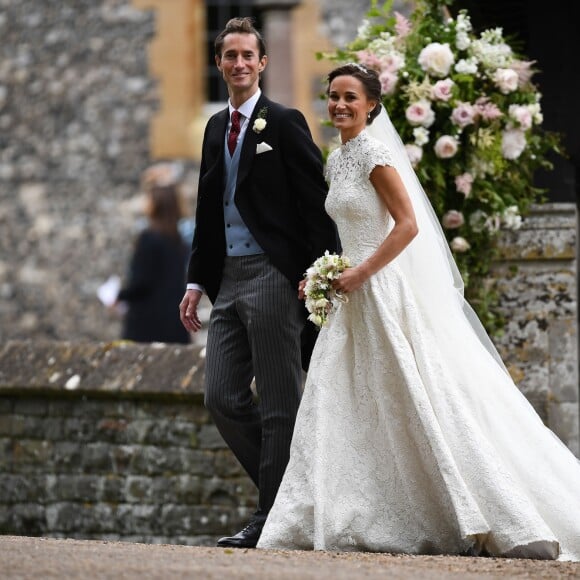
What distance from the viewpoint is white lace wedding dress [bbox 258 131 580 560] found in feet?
18.7

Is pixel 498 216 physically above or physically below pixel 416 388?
above

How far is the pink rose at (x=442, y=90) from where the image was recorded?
7.36m

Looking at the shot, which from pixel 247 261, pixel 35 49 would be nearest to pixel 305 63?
pixel 35 49

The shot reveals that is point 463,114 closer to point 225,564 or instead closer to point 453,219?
point 453,219

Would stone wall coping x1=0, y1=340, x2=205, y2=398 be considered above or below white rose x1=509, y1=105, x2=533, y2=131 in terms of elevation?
below

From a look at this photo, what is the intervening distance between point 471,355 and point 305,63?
32.1 feet

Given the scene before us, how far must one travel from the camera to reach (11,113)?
15.7 m

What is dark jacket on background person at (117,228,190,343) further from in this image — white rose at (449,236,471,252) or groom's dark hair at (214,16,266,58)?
groom's dark hair at (214,16,266,58)

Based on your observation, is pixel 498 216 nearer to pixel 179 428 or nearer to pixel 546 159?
pixel 546 159

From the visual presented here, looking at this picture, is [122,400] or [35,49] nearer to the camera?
[122,400]

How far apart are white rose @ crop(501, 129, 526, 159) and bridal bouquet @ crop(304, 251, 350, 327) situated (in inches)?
74.3

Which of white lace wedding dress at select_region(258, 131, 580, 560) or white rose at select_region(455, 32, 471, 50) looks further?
white rose at select_region(455, 32, 471, 50)

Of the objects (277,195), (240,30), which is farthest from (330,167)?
(240,30)

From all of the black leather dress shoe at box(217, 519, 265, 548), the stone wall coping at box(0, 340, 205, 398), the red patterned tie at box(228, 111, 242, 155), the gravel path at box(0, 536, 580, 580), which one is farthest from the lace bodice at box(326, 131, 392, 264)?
the stone wall coping at box(0, 340, 205, 398)
